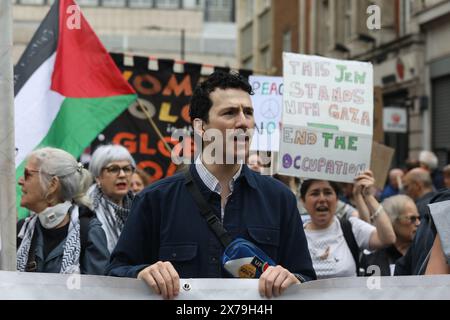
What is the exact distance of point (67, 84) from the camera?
651 centimetres

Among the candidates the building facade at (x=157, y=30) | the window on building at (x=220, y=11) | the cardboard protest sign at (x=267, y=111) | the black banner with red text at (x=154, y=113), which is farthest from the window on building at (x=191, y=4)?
the cardboard protest sign at (x=267, y=111)

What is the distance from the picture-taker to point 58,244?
14.6 ft

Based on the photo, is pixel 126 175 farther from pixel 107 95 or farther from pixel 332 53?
pixel 332 53

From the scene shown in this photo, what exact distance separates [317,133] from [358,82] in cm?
56

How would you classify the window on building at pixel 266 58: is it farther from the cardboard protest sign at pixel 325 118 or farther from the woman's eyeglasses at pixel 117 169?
the woman's eyeglasses at pixel 117 169

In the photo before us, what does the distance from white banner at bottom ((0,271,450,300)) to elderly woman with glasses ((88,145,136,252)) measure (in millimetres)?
2376

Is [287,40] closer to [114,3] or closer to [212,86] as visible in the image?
[212,86]

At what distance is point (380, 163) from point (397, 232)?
1021mm

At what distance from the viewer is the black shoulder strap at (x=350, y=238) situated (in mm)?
5531

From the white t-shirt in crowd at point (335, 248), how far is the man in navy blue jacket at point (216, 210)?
1958 mm

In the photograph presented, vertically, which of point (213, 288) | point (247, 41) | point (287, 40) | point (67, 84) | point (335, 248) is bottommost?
point (335, 248)

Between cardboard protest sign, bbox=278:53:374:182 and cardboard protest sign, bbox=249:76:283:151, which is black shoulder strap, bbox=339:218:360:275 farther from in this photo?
cardboard protest sign, bbox=249:76:283:151

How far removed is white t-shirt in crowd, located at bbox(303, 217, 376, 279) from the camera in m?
5.33

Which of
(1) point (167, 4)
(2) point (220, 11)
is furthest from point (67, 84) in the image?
(2) point (220, 11)
